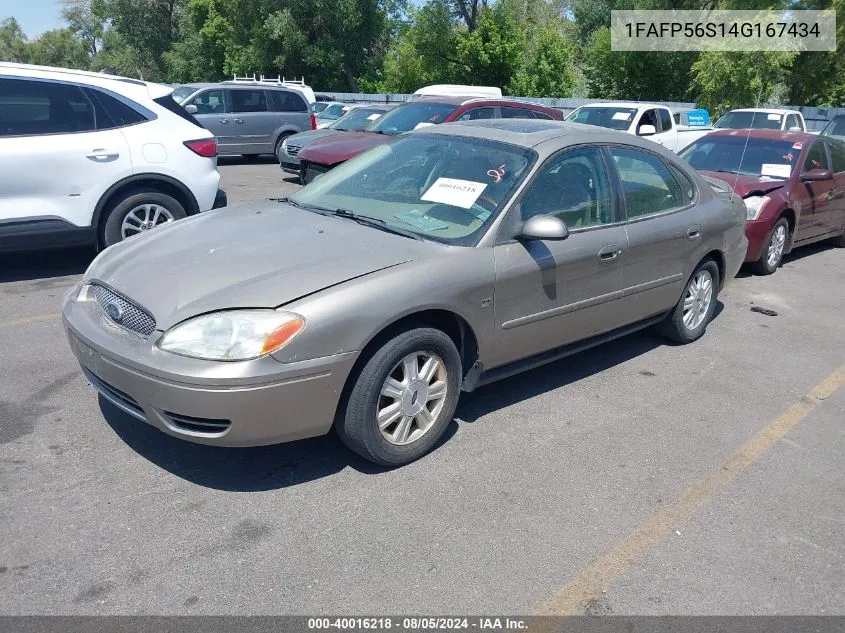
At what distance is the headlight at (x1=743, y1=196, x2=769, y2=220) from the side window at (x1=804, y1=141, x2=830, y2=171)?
103 cm

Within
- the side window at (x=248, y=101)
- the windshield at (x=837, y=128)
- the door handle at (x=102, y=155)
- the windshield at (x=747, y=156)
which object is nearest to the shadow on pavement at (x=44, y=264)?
the door handle at (x=102, y=155)

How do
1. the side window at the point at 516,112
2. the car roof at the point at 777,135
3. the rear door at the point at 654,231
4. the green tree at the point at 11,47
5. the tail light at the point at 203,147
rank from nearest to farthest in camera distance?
the rear door at the point at 654,231, the tail light at the point at 203,147, the car roof at the point at 777,135, the side window at the point at 516,112, the green tree at the point at 11,47

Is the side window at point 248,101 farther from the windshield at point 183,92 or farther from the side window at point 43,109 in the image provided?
the side window at point 43,109

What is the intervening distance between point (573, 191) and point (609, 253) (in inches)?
17.4

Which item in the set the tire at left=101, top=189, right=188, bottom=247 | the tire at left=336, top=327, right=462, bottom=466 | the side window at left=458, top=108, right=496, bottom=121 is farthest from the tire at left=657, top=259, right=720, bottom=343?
the side window at left=458, top=108, right=496, bottom=121

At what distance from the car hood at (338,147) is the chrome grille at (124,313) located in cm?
711

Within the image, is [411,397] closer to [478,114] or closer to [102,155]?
[102,155]

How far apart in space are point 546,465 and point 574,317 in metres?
1.03

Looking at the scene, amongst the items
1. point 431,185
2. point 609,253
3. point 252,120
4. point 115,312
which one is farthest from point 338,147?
point 115,312

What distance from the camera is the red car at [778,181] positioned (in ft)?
27.2

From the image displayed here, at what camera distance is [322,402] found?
3496 mm

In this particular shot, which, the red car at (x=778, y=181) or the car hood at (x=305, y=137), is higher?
the car hood at (x=305, y=137)

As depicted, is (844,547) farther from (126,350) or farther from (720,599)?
(126,350)

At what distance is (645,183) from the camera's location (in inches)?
207
